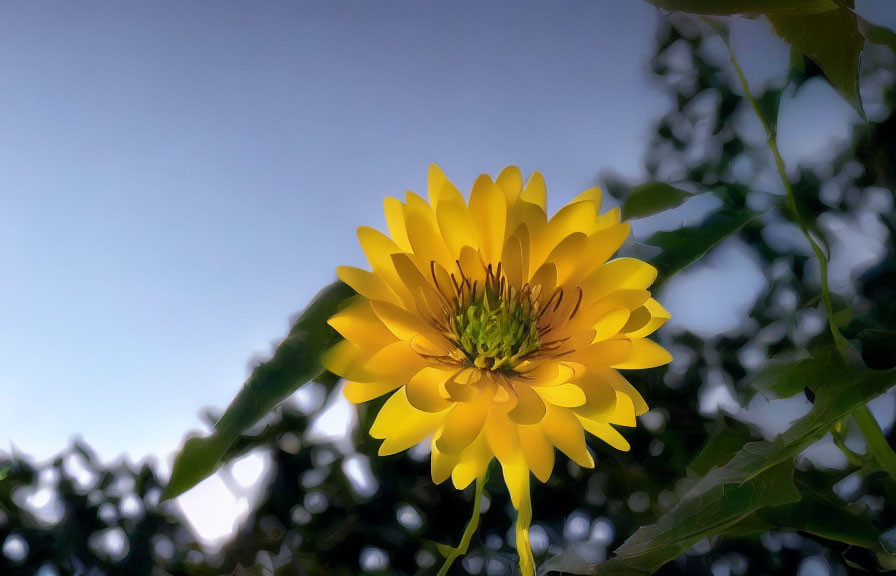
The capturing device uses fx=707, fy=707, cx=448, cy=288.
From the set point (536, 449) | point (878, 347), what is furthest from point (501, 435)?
point (878, 347)

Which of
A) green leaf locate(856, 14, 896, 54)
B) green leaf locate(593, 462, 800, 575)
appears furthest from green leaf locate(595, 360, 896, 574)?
green leaf locate(856, 14, 896, 54)

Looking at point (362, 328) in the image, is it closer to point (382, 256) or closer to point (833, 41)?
point (382, 256)

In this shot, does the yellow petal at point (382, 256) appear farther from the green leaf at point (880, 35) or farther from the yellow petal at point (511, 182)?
the green leaf at point (880, 35)

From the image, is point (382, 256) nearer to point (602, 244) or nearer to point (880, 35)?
point (602, 244)

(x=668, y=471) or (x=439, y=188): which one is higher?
(x=439, y=188)

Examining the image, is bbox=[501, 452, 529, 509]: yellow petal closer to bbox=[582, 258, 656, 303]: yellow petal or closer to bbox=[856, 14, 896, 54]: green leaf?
bbox=[582, 258, 656, 303]: yellow petal

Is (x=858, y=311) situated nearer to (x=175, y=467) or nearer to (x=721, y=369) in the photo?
(x=721, y=369)

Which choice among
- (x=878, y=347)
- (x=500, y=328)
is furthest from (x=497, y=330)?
(x=878, y=347)
